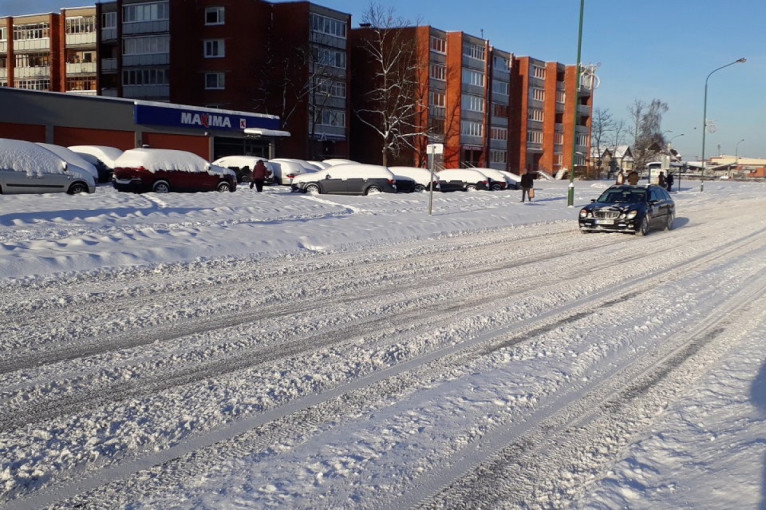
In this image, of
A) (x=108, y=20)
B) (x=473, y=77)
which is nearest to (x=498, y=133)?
(x=473, y=77)

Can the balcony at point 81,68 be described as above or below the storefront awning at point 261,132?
above

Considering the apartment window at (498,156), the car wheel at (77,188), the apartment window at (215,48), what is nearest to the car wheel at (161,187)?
the car wheel at (77,188)

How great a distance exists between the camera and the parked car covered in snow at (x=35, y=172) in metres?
19.8

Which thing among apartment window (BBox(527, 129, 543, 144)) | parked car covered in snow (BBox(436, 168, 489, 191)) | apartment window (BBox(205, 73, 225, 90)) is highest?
apartment window (BBox(205, 73, 225, 90))

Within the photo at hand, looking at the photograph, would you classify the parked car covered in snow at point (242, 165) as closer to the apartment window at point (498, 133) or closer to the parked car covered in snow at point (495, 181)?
the parked car covered in snow at point (495, 181)

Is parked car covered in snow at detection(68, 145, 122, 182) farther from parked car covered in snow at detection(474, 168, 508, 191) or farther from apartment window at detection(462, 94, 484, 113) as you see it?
apartment window at detection(462, 94, 484, 113)

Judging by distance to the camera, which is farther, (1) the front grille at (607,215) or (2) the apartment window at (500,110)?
(2) the apartment window at (500,110)

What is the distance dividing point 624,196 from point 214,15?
4271cm

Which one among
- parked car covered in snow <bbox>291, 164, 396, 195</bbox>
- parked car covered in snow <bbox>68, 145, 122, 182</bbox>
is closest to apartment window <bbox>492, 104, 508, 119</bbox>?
parked car covered in snow <bbox>291, 164, 396, 195</bbox>

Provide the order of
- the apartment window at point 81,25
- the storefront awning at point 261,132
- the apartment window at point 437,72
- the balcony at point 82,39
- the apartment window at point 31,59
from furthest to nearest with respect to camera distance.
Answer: the apartment window at point 31,59, the apartment window at point 437,72, the apartment window at point 81,25, the balcony at point 82,39, the storefront awning at point 261,132

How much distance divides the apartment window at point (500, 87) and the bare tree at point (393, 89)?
45.1ft

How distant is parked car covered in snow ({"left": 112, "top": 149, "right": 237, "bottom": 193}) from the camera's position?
2461 centimetres

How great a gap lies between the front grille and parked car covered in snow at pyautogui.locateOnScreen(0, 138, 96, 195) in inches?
626

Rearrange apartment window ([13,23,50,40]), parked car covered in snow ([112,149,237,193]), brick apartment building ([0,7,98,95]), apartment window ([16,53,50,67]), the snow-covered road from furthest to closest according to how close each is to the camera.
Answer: apartment window ([16,53,50,67])
apartment window ([13,23,50,40])
brick apartment building ([0,7,98,95])
parked car covered in snow ([112,149,237,193])
the snow-covered road
